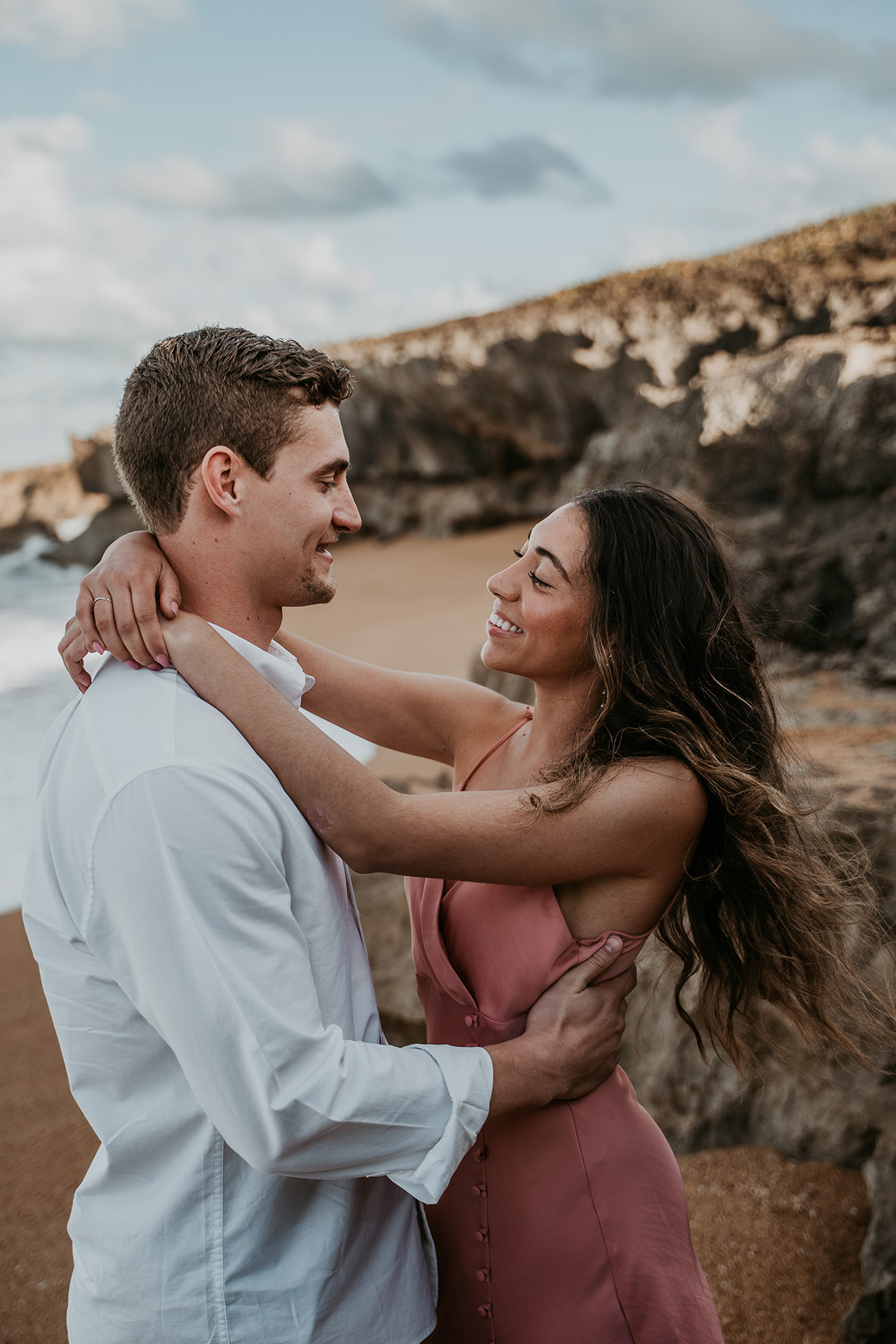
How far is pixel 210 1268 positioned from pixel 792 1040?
221cm

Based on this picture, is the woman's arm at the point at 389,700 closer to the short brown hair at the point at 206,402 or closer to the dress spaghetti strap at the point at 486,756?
the dress spaghetti strap at the point at 486,756

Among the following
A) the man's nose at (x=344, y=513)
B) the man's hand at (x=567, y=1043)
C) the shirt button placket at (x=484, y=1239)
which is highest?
the man's nose at (x=344, y=513)

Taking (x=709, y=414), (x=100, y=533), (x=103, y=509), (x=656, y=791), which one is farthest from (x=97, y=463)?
(x=656, y=791)

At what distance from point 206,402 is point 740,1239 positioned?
3007 mm

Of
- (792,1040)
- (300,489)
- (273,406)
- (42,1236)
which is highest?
(273,406)

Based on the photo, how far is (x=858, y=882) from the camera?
2.67m

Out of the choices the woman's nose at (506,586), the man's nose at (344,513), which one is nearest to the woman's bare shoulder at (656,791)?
the woman's nose at (506,586)

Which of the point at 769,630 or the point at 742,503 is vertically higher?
the point at 742,503

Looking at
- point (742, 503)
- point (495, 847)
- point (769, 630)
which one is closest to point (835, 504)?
point (742, 503)

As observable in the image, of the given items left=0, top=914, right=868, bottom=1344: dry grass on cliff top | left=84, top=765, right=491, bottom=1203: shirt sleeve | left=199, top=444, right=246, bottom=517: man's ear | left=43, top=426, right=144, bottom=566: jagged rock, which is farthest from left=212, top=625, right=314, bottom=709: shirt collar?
A: left=43, top=426, right=144, bottom=566: jagged rock

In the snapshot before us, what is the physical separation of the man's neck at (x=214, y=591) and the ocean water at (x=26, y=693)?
22cm

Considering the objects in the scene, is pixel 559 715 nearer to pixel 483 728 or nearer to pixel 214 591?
pixel 483 728

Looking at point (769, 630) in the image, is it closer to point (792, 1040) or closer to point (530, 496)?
point (792, 1040)

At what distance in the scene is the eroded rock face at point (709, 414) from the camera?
5406 millimetres
